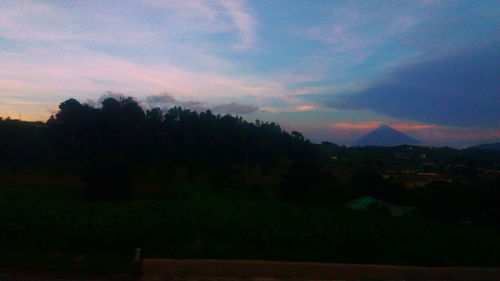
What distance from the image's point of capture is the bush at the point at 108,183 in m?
23.0

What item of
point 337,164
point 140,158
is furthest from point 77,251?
point 337,164

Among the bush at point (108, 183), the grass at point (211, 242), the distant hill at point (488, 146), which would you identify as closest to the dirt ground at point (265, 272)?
the grass at point (211, 242)

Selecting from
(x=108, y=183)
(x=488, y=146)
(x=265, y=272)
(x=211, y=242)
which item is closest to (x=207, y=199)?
(x=108, y=183)

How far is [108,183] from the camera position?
76.5ft

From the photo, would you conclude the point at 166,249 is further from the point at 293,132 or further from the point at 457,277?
the point at 293,132

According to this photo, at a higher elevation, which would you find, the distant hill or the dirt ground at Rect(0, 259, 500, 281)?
the distant hill

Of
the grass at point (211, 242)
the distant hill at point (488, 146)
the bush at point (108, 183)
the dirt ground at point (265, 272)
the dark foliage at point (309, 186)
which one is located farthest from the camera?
the distant hill at point (488, 146)

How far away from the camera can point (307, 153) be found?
193ft

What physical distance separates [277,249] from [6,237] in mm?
Answer: 5622

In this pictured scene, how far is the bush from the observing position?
23.0 m

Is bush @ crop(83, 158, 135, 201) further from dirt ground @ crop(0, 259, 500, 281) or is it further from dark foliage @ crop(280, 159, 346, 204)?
dirt ground @ crop(0, 259, 500, 281)

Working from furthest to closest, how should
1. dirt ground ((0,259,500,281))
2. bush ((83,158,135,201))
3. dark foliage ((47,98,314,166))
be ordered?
dark foliage ((47,98,314,166)) → bush ((83,158,135,201)) → dirt ground ((0,259,500,281))

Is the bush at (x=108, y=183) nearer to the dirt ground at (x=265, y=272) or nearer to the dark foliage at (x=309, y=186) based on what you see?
the dark foliage at (x=309, y=186)

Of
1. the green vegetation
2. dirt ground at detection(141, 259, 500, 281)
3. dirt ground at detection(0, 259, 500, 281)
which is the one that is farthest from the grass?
dirt ground at detection(141, 259, 500, 281)
